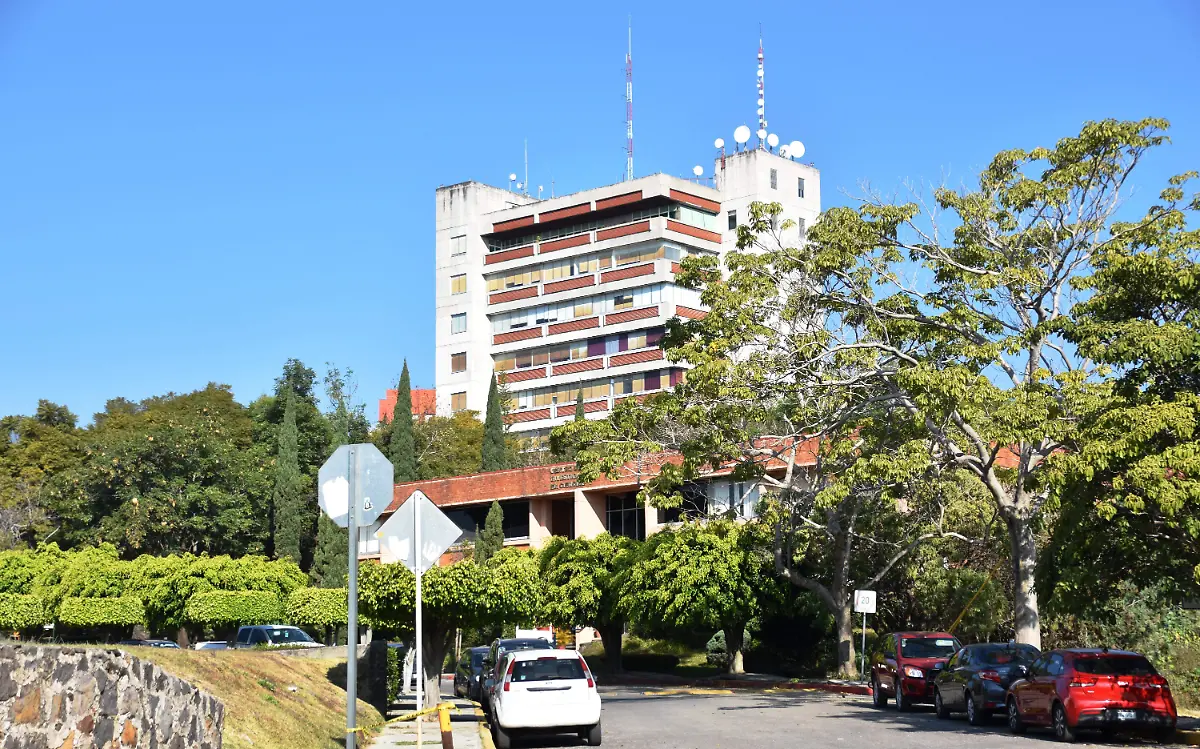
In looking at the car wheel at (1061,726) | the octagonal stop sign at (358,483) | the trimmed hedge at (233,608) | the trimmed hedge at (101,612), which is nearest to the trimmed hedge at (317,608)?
the trimmed hedge at (233,608)

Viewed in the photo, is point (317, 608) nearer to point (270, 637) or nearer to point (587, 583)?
point (270, 637)

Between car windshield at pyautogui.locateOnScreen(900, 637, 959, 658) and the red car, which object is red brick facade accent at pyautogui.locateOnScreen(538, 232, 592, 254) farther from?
the red car

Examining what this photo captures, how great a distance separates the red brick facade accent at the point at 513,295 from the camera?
107m

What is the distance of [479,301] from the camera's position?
363 ft

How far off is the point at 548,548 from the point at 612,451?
19.4 m

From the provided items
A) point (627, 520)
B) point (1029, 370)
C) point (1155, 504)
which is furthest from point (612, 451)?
point (627, 520)

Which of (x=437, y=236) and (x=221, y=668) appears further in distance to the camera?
(x=437, y=236)

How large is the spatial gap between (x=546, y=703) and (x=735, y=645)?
2622cm

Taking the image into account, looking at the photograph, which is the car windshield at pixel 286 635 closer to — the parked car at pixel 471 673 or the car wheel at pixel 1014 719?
the parked car at pixel 471 673

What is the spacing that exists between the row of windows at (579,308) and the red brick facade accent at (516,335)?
498 millimetres

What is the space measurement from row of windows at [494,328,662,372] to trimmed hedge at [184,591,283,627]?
54.7m

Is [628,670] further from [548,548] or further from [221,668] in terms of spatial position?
[221,668]

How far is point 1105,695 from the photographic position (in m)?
20.7

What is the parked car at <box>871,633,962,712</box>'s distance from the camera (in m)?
29.2
